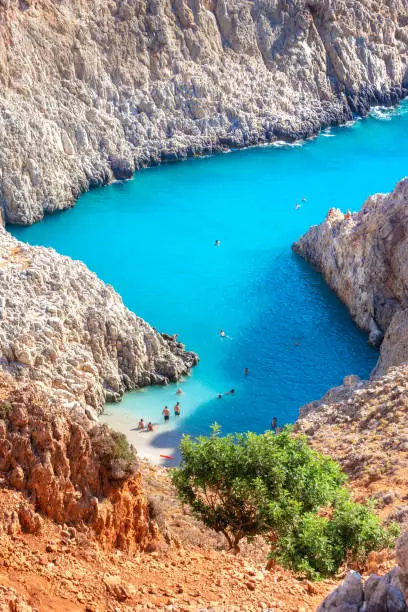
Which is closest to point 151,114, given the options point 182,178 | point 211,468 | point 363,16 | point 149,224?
point 182,178

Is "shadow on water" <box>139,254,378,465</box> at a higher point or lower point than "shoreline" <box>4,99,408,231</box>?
lower

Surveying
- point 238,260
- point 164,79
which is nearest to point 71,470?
point 238,260

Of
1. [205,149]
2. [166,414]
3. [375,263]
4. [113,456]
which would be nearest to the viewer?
[113,456]

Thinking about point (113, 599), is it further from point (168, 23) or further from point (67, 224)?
point (168, 23)

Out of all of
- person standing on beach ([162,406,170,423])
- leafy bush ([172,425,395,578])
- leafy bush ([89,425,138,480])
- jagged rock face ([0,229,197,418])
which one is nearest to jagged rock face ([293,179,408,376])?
jagged rock face ([0,229,197,418])

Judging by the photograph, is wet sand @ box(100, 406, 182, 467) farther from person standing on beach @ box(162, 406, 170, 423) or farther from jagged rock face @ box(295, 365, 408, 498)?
jagged rock face @ box(295, 365, 408, 498)

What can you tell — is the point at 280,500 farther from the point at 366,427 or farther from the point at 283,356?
the point at 283,356

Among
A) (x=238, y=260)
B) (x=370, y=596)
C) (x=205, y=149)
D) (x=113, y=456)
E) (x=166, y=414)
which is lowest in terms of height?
(x=238, y=260)
